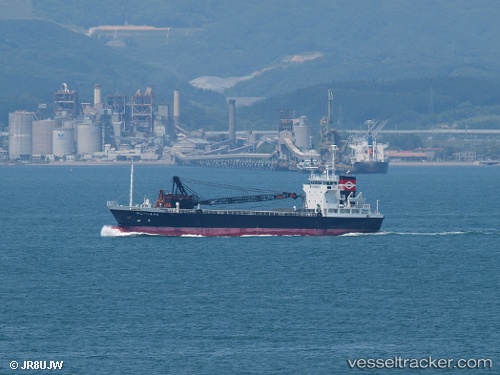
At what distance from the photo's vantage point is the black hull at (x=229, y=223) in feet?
323

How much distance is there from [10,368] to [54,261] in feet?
108

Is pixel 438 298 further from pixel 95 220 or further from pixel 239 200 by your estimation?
pixel 95 220

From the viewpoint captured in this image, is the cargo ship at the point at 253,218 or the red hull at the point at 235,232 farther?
the red hull at the point at 235,232

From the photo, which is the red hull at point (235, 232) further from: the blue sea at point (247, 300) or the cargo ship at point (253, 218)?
the blue sea at point (247, 300)

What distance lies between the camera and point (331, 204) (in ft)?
329

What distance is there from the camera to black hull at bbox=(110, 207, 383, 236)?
98375mm

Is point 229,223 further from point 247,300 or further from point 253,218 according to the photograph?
point 247,300

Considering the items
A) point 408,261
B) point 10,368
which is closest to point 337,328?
point 10,368
